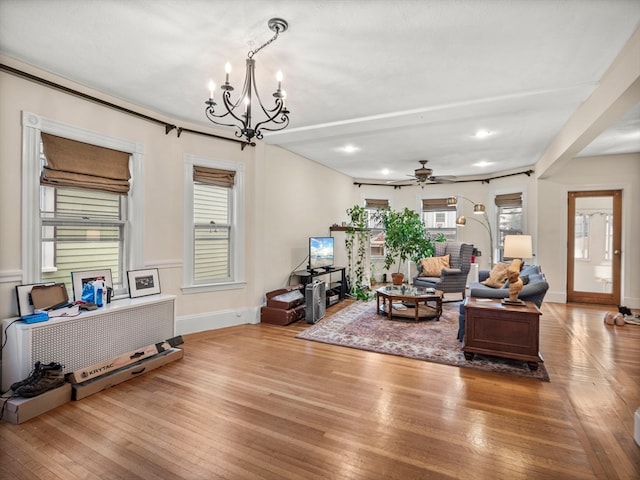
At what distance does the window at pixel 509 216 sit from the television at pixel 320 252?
379 cm

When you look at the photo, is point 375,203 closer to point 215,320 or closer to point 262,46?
point 215,320

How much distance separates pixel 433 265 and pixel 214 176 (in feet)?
14.4

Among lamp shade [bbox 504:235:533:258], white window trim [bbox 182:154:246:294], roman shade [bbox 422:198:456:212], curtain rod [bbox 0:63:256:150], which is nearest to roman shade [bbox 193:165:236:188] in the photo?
white window trim [bbox 182:154:246:294]

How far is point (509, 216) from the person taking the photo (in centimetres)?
696

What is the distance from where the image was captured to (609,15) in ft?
6.73

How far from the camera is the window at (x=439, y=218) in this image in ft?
26.1

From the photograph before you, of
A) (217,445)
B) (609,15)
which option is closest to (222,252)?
(217,445)

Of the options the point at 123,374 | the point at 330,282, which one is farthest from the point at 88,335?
the point at 330,282

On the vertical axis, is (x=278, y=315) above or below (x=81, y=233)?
below

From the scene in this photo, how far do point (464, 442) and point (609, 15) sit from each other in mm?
2871

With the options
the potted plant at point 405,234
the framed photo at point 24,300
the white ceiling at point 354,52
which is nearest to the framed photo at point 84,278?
the framed photo at point 24,300

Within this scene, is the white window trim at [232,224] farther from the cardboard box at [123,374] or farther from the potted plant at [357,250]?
the potted plant at [357,250]

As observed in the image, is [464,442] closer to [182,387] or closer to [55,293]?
[182,387]

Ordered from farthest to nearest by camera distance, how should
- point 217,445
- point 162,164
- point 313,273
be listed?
point 313,273 → point 162,164 → point 217,445
